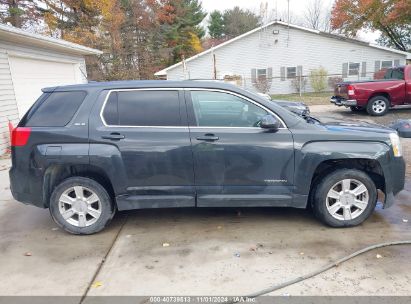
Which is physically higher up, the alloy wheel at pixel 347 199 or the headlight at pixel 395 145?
the headlight at pixel 395 145

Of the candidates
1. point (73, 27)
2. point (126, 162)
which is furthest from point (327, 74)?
point (126, 162)

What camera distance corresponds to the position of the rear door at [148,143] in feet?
12.7

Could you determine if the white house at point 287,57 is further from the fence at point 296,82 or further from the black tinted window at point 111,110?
the black tinted window at point 111,110

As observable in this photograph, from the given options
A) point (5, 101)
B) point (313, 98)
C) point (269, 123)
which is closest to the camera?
point (269, 123)

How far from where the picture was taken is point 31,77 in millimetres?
10422

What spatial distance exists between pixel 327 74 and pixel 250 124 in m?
24.1

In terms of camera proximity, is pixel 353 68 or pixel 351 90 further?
pixel 353 68

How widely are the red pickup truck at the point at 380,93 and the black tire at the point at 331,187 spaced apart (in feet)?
30.8

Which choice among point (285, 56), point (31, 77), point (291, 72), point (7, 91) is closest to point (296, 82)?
point (291, 72)

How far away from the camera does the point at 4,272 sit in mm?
3393

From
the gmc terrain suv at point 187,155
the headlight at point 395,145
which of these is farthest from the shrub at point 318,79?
the gmc terrain suv at point 187,155

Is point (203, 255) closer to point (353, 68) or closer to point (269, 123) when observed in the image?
point (269, 123)

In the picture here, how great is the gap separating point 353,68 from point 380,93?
49.9 feet

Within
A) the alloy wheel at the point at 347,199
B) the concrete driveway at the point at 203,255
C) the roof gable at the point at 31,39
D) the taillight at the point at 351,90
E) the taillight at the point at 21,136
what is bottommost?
the concrete driveway at the point at 203,255
